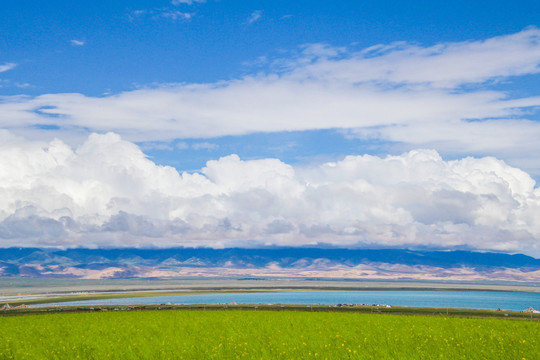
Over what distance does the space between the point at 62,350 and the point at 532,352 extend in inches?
1409

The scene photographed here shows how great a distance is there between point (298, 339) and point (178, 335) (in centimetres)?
1256

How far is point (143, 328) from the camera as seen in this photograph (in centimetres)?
5825

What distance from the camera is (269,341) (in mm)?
44906

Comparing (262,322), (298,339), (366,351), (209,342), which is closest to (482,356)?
(366,351)

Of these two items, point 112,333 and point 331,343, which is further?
point 112,333

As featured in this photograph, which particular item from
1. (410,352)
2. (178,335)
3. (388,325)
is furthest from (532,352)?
(178,335)

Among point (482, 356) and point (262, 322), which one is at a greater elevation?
point (482, 356)

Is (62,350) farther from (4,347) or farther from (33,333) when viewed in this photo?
(33,333)

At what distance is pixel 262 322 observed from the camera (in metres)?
64.3

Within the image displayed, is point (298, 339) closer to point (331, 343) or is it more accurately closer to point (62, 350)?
point (331, 343)

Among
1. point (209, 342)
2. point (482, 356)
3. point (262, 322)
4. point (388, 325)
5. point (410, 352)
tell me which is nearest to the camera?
point (482, 356)

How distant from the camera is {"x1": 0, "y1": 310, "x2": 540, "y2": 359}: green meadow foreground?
38.8 m

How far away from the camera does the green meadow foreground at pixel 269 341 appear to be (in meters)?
38.8

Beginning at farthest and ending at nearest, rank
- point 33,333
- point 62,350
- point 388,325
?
point 388,325 < point 33,333 < point 62,350
